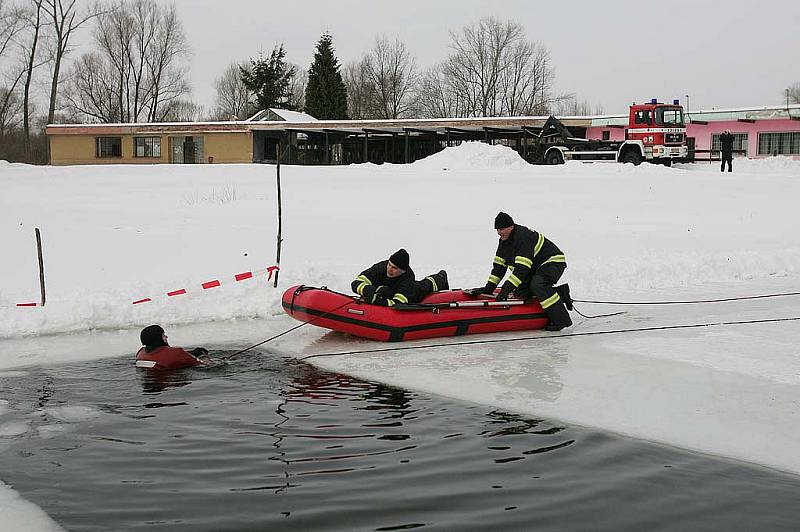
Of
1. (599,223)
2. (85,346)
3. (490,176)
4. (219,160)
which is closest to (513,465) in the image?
(85,346)

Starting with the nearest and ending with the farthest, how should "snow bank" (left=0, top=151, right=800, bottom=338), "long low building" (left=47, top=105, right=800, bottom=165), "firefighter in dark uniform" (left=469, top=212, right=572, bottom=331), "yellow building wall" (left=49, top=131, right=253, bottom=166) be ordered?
"firefighter in dark uniform" (left=469, top=212, right=572, bottom=331)
"snow bank" (left=0, top=151, right=800, bottom=338)
"long low building" (left=47, top=105, right=800, bottom=165)
"yellow building wall" (left=49, top=131, right=253, bottom=166)

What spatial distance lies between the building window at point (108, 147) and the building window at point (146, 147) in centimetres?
98

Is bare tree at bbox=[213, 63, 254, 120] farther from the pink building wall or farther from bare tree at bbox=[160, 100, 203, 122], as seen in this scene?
the pink building wall

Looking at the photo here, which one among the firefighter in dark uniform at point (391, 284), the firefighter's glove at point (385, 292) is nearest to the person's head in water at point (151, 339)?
the firefighter in dark uniform at point (391, 284)

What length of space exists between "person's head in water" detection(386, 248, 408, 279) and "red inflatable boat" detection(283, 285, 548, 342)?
413 millimetres

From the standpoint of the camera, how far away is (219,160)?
41344mm

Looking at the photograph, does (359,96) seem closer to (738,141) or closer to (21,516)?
(738,141)

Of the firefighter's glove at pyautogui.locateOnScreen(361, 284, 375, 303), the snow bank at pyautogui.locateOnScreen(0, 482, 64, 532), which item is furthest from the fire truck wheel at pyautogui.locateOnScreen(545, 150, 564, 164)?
the snow bank at pyautogui.locateOnScreen(0, 482, 64, 532)

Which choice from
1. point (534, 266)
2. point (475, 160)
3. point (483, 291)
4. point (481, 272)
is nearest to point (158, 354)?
point (483, 291)

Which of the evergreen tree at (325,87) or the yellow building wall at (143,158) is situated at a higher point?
the evergreen tree at (325,87)

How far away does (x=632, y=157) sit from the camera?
30.0 meters

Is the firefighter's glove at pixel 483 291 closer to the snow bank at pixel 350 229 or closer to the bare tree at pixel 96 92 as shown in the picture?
the snow bank at pixel 350 229

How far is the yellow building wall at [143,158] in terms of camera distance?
41.1 meters

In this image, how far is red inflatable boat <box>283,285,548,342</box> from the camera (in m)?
9.33
